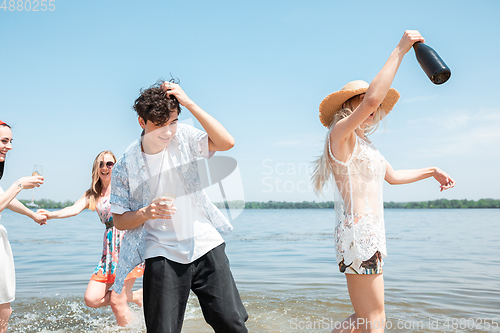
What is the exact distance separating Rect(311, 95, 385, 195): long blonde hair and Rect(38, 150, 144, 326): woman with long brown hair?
258 centimetres

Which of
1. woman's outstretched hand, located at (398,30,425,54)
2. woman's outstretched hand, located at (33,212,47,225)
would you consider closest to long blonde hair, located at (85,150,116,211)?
woman's outstretched hand, located at (33,212,47,225)

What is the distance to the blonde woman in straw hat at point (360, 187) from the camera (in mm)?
2535

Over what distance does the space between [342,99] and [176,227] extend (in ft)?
5.21

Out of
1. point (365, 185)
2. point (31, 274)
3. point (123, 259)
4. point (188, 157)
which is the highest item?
point (188, 157)

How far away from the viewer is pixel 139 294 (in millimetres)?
4863

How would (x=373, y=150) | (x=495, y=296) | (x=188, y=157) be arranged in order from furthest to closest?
1. (x=495, y=296)
2. (x=373, y=150)
3. (x=188, y=157)

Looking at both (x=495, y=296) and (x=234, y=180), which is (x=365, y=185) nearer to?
(x=234, y=180)

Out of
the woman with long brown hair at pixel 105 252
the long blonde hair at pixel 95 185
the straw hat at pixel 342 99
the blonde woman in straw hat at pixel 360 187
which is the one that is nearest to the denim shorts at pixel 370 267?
the blonde woman in straw hat at pixel 360 187

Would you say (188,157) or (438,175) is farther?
(438,175)

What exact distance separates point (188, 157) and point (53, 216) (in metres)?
2.77

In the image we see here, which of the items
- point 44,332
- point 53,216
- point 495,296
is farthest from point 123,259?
point 495,296

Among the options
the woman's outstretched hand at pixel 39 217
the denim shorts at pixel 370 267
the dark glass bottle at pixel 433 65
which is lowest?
the denim shorts at pixel 370 267

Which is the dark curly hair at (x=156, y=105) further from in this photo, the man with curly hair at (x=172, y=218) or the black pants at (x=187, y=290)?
the black pants at (x=187, y=290)

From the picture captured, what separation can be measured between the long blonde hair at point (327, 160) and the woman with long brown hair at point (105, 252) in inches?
102
